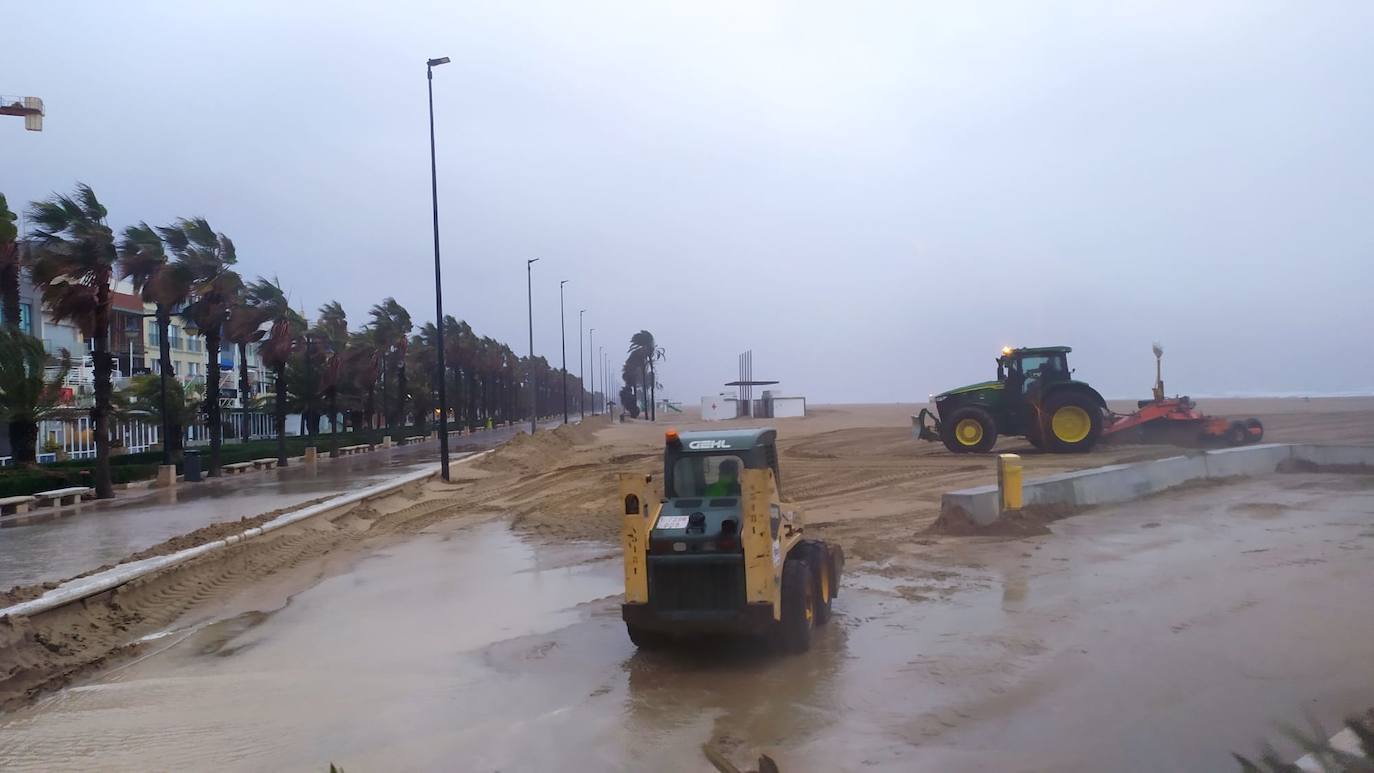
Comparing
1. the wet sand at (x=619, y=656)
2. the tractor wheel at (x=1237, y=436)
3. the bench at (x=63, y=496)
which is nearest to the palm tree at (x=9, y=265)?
the bench at (x=63, y=496)

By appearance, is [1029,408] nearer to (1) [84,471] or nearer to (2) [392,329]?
(1) [84,471]

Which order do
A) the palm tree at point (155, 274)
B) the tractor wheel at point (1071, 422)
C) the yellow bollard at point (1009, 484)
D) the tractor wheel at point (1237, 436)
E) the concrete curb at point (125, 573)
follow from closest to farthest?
the concrete curb at point (125, 573) < the yellow bollard at point (1009, 484) < the tractor wheel at point (1071, 422) < the tractor wheel at point (1237, 436) < the palm tree at point (155, 274)

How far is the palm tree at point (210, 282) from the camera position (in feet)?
108

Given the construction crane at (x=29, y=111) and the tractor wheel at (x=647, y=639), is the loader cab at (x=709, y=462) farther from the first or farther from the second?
the construction crane at (x=29, y=111)

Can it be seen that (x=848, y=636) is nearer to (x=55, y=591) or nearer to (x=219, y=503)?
(x=55, y=591)

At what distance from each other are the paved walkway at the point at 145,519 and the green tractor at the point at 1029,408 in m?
15.4

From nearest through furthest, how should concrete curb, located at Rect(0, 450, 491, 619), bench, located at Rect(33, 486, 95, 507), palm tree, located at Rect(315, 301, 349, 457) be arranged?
concrete curb, located at Rect(0, 450, 491, 619) → bench, located at Rect(33, 486, 95, 507) → palm tree, located at Rect(315, 301, 349, 457)

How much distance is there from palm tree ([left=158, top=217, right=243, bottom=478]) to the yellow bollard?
90.5ft

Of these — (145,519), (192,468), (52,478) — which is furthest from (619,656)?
(192,468)

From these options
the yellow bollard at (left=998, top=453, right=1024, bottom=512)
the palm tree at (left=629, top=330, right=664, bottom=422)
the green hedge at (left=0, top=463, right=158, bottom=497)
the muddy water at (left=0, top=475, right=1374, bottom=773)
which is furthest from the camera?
the palm tree at (left=629, top=330, right=664, bottom=422)

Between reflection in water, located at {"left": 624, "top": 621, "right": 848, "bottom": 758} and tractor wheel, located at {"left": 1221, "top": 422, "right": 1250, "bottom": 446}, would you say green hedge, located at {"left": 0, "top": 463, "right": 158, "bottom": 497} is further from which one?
tractor wheel, located at {"left": 1221, "top": 422, "right": 1250, "bottom": 446}

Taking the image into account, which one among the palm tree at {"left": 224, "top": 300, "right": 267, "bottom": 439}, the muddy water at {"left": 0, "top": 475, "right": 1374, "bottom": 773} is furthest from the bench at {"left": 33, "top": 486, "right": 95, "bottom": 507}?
the muddy water at {"left": 0, "top": 475, "right": 1374, "bottom": 773}

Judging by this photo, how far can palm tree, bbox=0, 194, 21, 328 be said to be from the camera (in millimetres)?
25250

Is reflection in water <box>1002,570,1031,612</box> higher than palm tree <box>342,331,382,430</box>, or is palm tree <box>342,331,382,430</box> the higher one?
palm tree <box>342,331,382,430</box>
